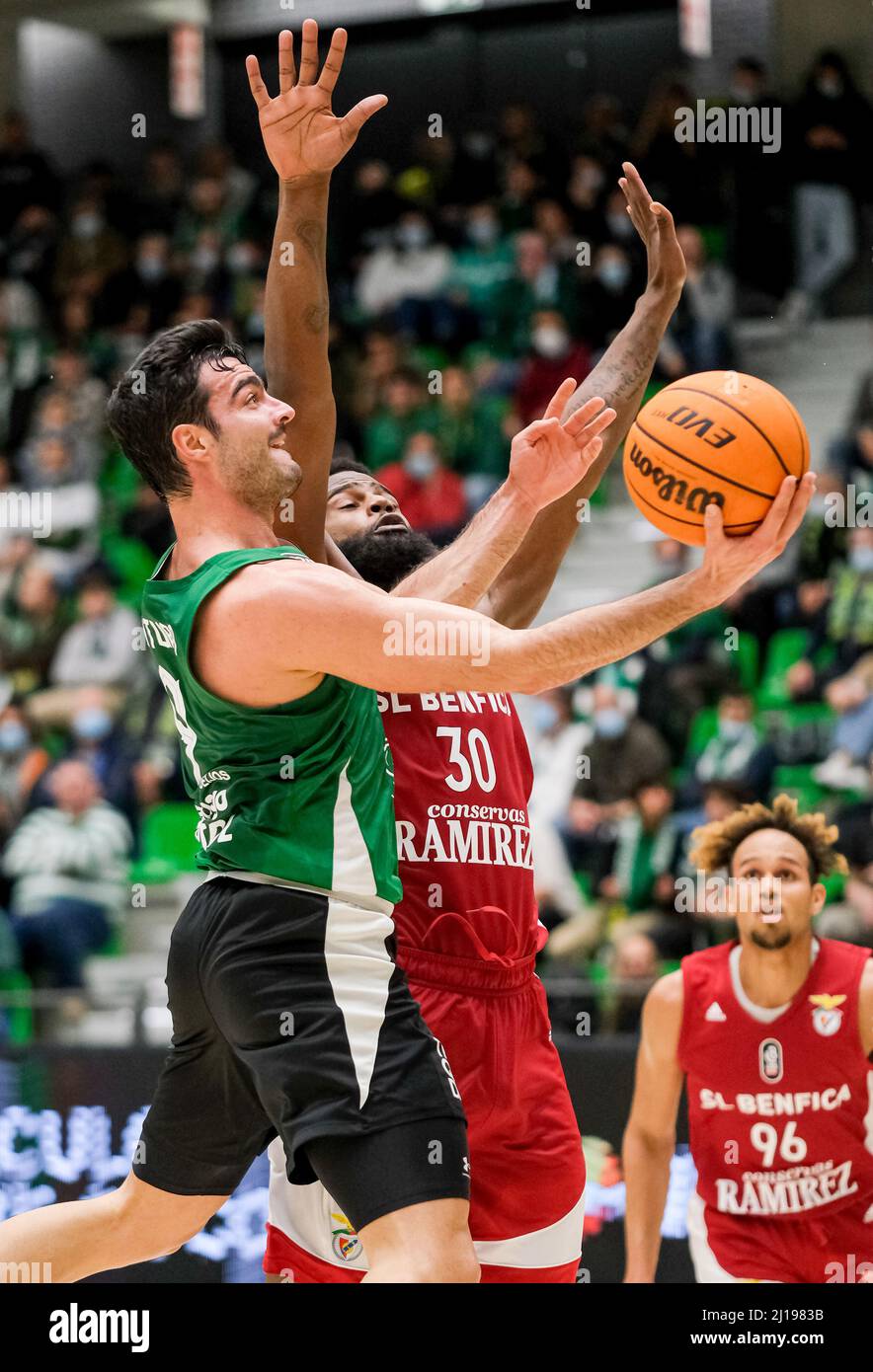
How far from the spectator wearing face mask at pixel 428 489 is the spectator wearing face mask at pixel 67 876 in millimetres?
2309

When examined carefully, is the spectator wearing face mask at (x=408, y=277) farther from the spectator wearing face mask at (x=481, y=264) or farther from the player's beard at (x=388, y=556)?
the player's beard at (x=388, y=556)

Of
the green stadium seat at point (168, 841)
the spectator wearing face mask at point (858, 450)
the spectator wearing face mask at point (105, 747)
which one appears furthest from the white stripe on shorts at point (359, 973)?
the spectator wearing face mask at point (858, 450)

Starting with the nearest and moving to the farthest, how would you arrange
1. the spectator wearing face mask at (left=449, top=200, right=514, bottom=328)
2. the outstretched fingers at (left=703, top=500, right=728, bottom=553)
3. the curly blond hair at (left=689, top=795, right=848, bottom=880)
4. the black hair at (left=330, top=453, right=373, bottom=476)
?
the outstretched fingers at (left=703, top=500, right=728, bottom=553), the black hair at (left=330, top=453, right=373, bottom=476), the curly blond hair at (left=689, top=795, right=848, bottom=880), the spectator wearing face mask at (left=449, top=200, right=514, bottom=328)

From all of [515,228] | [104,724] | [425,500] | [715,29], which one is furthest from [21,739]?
[715,29]

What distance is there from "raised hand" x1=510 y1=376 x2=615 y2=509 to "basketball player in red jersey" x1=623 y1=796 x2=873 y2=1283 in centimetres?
166

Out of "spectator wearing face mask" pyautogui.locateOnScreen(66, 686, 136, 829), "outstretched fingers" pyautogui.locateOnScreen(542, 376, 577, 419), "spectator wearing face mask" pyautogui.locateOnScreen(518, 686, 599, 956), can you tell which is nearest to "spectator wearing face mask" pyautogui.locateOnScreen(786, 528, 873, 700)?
"spectator wearing face mask" pyautogui.locateOnScreen(518, 686, 599, 956)

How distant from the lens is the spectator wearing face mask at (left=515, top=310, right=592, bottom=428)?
10617 millimetres

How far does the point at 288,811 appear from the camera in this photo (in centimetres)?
336

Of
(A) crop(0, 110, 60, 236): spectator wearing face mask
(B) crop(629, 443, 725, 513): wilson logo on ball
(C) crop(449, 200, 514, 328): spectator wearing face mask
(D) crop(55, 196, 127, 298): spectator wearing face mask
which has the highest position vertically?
(A) crop(0, 110, 60, 236): spectator wearing face mask

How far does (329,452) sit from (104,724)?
224 inches

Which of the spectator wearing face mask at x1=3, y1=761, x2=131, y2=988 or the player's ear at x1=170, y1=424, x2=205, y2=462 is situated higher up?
the player's ear at x1=170, y1=424, x2=205, y2=462

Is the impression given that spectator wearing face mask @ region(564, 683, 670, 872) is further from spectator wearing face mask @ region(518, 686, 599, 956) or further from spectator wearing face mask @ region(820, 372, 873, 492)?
spectator wearing face mask @ region(820, 372, 873, 492)

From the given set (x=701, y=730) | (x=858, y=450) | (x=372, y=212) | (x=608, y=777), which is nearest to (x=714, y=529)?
(x=608, y=777)

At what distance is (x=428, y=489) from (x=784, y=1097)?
5.91 m
